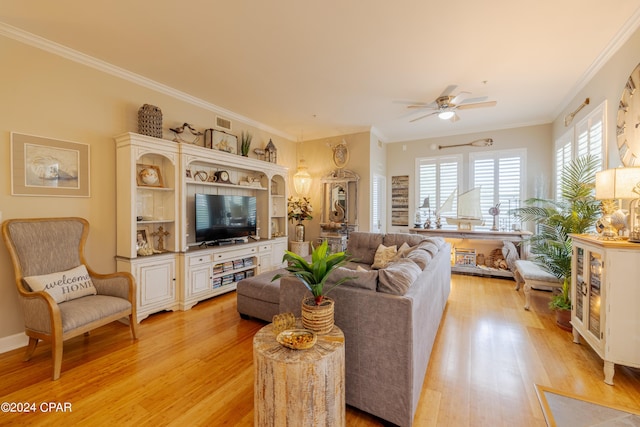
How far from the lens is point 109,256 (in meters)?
3.16

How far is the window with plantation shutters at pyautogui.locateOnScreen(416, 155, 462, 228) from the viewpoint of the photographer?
577 centimetres

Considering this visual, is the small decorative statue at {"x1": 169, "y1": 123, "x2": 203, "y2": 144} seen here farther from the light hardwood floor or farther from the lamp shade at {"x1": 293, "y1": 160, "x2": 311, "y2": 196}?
the light hardwood floor

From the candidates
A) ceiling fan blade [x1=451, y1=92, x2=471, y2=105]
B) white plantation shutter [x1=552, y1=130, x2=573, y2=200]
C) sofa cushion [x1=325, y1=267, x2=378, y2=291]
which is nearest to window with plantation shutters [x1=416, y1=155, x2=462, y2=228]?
white plantation shutter [x1=552, y1=130, x2=573, y2=200]

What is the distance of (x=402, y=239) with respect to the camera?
13.3 feet

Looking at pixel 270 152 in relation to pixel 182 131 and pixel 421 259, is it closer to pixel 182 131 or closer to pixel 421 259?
pixel 182 131

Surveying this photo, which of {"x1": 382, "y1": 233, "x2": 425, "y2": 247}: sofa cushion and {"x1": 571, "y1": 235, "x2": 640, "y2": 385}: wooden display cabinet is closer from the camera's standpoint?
{"x1": 571, "y1": 235, "x2": 640, "y2": 385}: wooden display cabinet

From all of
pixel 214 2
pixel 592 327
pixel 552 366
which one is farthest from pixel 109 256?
pixel 592 327

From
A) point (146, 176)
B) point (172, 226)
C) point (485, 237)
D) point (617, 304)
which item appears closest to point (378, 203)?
point (485, 237)

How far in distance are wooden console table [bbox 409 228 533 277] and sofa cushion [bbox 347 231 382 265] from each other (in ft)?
5.80

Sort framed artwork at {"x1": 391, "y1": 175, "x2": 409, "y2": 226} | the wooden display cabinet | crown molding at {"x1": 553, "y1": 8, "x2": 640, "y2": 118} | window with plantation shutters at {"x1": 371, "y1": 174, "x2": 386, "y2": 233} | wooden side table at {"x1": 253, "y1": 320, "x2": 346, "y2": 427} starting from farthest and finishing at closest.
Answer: framed artwork at {"x1": 391, "y1": 175, "x2": 409, "y2": 226} → window with plantation shutters at {"x1": 371, "y1": 174, "x2": 386, "y2": 233} → crown molding at {"x1": 553, "y1": 8, "x2": 640, "y2": 118} → the wooden display cabinet → wooden side table at {"x1": 253, "y1": 320, "x2": 346, "y2": 427}

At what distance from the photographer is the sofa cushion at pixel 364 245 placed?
4207 mm

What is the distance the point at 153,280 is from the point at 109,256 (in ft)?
1.82

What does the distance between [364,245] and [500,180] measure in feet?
10.8

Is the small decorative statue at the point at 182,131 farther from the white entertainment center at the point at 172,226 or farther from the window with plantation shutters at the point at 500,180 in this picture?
the window with plantation shutters at the point at 500,180
